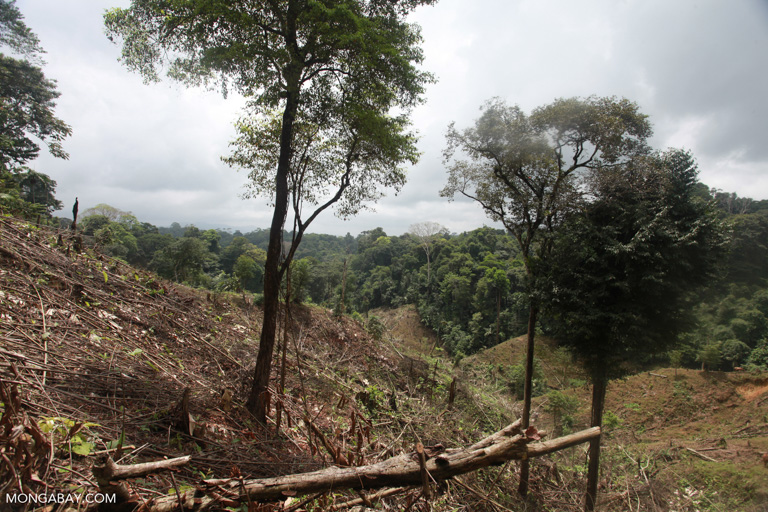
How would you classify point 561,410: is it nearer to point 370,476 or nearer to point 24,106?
point 370,476

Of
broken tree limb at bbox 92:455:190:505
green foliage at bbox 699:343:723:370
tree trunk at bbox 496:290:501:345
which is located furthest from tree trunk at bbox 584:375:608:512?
tree trunk at bbox 496:290:501:345

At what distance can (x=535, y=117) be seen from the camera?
6.99m

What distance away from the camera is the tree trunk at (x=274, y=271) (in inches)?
170

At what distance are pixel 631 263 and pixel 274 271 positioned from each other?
6.59 metres

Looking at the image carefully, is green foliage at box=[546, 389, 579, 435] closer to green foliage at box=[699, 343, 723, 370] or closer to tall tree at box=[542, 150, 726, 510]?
tall tree at box=[542, 150, 726, 510]

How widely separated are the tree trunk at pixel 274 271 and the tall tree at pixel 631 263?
5.50 m

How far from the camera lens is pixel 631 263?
19.3 feet

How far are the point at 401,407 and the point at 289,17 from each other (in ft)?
24.2

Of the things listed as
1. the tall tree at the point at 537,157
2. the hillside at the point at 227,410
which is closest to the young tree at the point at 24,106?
the hillside at the point at 227,410

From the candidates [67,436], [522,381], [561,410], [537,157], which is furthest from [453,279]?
[67,436]

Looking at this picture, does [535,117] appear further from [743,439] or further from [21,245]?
[743,439]

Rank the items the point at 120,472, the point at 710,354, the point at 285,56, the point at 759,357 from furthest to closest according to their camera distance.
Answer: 1. the point at 759,357
2. the point at 710,354
3. the point at 285,56
4. the point at 120,472

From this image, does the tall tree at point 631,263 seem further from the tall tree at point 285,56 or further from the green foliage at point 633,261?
the tall tree at point 285,56

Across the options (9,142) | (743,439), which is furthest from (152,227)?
(743,439)
